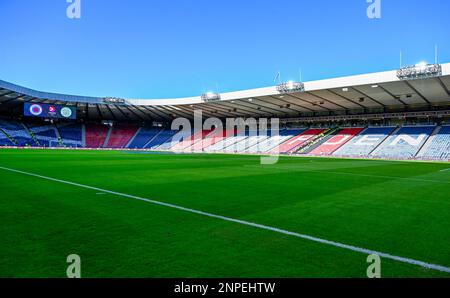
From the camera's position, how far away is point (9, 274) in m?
3.47

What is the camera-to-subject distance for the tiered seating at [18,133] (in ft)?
202

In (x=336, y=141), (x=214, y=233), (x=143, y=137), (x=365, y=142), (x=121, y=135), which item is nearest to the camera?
(x=214, y=233)

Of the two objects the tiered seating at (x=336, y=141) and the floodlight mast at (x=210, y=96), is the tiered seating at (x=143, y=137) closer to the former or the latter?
the floodlight mast at (x=210, y=96)

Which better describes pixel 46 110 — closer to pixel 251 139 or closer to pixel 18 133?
pixel 18 133

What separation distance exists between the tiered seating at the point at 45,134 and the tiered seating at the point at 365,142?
193 ft

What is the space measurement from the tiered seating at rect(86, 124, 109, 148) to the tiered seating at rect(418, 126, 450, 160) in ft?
213

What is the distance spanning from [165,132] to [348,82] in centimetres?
5267

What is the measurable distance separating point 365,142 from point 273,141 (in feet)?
53.9

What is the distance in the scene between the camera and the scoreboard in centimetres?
5469

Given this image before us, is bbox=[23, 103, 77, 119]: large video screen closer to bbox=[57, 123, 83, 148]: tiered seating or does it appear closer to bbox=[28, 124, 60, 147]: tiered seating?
bbox=[28, 124, 60, 147]: tiered seating

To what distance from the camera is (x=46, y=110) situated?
56344mm

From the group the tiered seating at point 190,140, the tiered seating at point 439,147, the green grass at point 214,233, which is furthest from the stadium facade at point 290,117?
the green grass at point 214,233

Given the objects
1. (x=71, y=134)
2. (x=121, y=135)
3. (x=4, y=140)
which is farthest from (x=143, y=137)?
(x=4, y=140)
